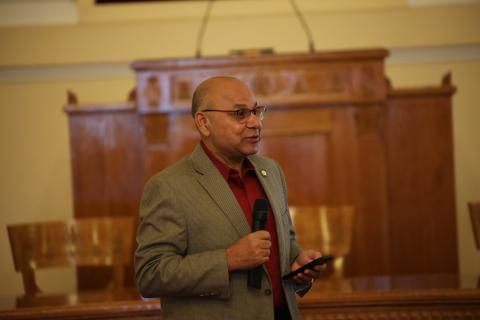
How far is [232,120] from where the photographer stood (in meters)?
1.87

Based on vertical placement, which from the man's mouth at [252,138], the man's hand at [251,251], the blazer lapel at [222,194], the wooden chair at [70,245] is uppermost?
the man's mouth at [252,138]

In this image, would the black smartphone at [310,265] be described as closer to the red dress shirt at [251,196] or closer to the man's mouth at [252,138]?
the red dress shirt at [251,196]

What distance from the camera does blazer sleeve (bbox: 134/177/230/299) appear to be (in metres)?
1.70

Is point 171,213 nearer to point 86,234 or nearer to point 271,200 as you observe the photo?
point 271,200

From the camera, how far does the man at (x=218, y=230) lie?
5.59 feet

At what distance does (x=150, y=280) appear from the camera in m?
1.72

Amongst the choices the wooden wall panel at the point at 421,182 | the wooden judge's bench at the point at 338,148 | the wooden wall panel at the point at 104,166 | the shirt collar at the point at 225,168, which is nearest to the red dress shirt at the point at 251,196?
the shirt collar at the point at 225,168

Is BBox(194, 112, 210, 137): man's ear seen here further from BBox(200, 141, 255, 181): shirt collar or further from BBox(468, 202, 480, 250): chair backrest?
BBox(468, 202, 480, 250): chair backrest

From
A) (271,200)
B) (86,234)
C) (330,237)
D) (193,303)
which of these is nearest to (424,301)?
(330,237)

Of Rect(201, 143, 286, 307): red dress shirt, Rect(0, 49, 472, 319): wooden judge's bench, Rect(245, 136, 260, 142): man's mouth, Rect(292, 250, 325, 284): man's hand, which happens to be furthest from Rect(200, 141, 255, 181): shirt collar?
Rect(0, 49, 472, 319): wooden judge's bench

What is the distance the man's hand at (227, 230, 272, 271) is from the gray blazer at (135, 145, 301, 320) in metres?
0.04

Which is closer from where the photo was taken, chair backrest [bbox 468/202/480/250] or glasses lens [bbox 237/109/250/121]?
glasses lens [bbox 237/109/250/121]

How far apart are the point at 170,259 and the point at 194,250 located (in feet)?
0.33

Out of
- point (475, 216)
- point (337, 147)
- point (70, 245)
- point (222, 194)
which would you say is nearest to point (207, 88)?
point (222, 194)
